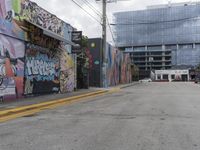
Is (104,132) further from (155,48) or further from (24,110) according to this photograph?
(155,48)

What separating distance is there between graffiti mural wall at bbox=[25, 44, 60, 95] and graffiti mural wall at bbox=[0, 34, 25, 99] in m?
0.86

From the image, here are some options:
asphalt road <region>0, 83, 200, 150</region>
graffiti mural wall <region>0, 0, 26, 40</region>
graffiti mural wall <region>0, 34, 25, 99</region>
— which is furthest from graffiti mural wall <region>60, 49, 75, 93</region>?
asphalt road <region>0, 83, 200, 150</region>

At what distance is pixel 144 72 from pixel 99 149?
587 ft

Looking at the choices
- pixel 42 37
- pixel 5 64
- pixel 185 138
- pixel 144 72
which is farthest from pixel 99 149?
pixel 144 72

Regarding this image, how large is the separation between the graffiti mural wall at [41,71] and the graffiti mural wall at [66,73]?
93 centimetres

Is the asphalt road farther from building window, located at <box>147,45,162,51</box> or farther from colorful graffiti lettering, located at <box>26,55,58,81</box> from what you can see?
building window, located at <box>147,45,162,51</box>

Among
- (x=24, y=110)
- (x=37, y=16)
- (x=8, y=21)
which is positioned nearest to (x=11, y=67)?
(x=8, y=21)

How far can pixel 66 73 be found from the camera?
29047 mm

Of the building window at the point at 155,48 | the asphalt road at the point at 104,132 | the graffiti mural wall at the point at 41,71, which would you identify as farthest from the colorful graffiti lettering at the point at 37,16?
the building window at the point at 155,48

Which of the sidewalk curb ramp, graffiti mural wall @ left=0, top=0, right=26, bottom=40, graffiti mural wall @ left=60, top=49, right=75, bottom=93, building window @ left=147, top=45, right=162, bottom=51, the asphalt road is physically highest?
building window @ left=147, top=45, right=162, bottom=51

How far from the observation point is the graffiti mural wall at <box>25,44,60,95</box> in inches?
848

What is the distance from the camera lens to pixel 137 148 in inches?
311

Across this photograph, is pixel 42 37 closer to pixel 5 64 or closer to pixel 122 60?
pixel 5 64

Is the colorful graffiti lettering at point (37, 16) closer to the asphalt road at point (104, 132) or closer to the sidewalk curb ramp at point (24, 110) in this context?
the sidewalk curb ramp at point (24, 110)
